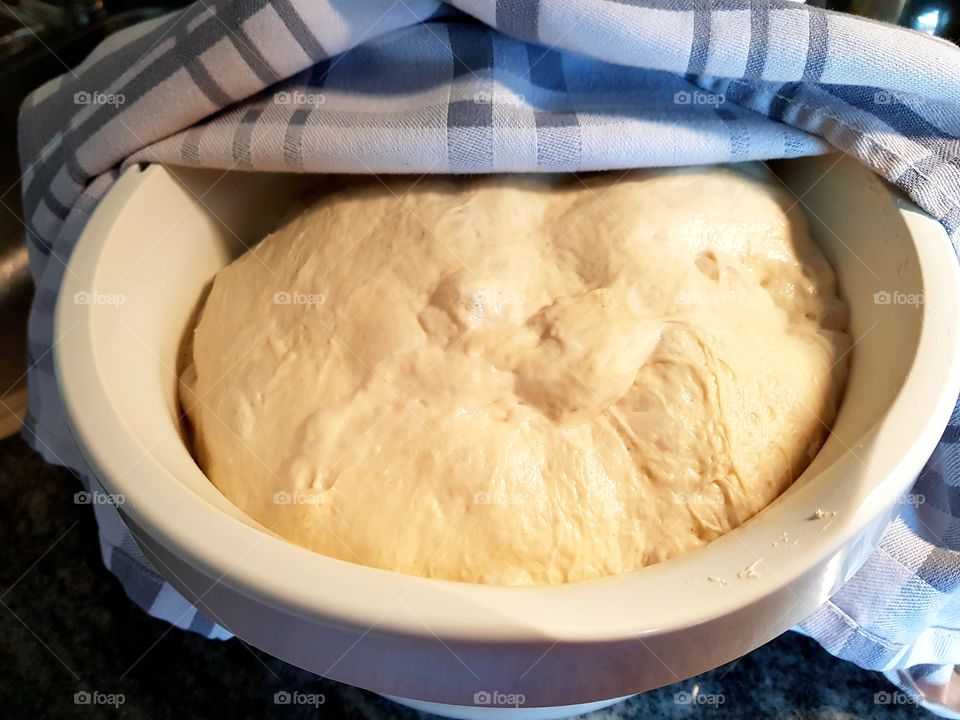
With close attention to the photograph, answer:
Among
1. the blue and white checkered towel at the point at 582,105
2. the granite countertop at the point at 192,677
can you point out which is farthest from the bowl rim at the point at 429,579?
the granite countertop at the point at 192,677

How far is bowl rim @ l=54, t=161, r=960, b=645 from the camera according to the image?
0.36 meters

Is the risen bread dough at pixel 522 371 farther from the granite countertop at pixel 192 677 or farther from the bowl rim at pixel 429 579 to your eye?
the granite countertop at pixel 192 677

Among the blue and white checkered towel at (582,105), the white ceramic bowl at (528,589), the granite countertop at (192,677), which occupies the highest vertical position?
the blue and white checkered towel at (582,105)

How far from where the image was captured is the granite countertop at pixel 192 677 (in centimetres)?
62

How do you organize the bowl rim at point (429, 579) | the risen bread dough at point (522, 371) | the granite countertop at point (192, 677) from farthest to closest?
the granite countertop at point (192, 677), the risen bread dough at point (522, 371), the bowl rim at point (429, 579)

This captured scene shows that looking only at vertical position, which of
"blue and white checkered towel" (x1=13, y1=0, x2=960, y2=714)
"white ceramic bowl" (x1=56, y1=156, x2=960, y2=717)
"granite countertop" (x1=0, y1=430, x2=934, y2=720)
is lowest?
"granite countertop" (x1=0, y1=430, x2=934, y2=720)

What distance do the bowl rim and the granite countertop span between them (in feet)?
0.85

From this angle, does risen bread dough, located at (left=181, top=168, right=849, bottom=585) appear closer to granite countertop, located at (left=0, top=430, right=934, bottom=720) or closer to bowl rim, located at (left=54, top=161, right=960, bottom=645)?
bowl rim, located at (left=54, top=161, right=960, bottom=645)

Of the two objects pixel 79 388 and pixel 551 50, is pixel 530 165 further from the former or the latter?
pixel 79 388

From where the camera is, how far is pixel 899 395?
453 millimetres

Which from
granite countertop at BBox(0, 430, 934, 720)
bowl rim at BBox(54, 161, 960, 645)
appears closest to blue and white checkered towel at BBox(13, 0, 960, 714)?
granite countertop at BBox(0, 430, 934, 720)

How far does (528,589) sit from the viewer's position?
0.38 meters

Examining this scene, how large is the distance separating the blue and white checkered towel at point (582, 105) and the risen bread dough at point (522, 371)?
0.15 feet

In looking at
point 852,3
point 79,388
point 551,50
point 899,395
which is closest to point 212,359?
point 79,388
